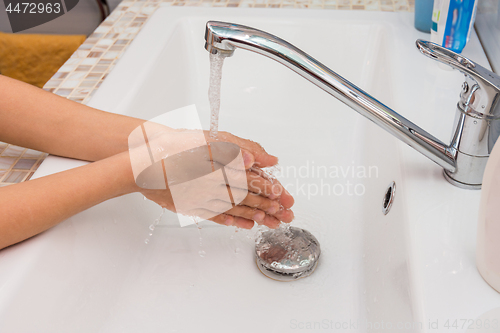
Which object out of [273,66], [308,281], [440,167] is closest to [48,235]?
[308,281]

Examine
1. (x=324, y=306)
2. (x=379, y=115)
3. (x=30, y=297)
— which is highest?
(x=379, y=115)

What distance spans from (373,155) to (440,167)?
0.16 meters

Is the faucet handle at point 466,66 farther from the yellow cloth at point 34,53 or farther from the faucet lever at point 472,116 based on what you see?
the yellow cloth at point 34,53

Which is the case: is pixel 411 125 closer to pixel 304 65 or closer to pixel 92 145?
pixel 304 65

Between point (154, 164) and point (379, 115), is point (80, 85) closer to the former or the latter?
point (154, 164)

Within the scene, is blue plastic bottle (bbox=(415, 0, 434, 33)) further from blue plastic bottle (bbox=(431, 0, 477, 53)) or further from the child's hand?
the child's hand

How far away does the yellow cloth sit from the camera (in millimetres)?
1179

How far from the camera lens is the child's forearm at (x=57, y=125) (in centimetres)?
54

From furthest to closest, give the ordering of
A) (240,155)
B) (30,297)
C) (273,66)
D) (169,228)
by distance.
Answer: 1. (273,66)
2. (169,228)
3. (240,155)
4. (30,297)

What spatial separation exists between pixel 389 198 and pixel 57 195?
1.23 ft

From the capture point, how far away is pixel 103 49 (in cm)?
81

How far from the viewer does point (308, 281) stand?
552 millimetres

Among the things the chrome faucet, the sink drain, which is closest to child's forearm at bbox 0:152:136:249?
the chrome faucet

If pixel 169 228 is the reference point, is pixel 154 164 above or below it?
above
